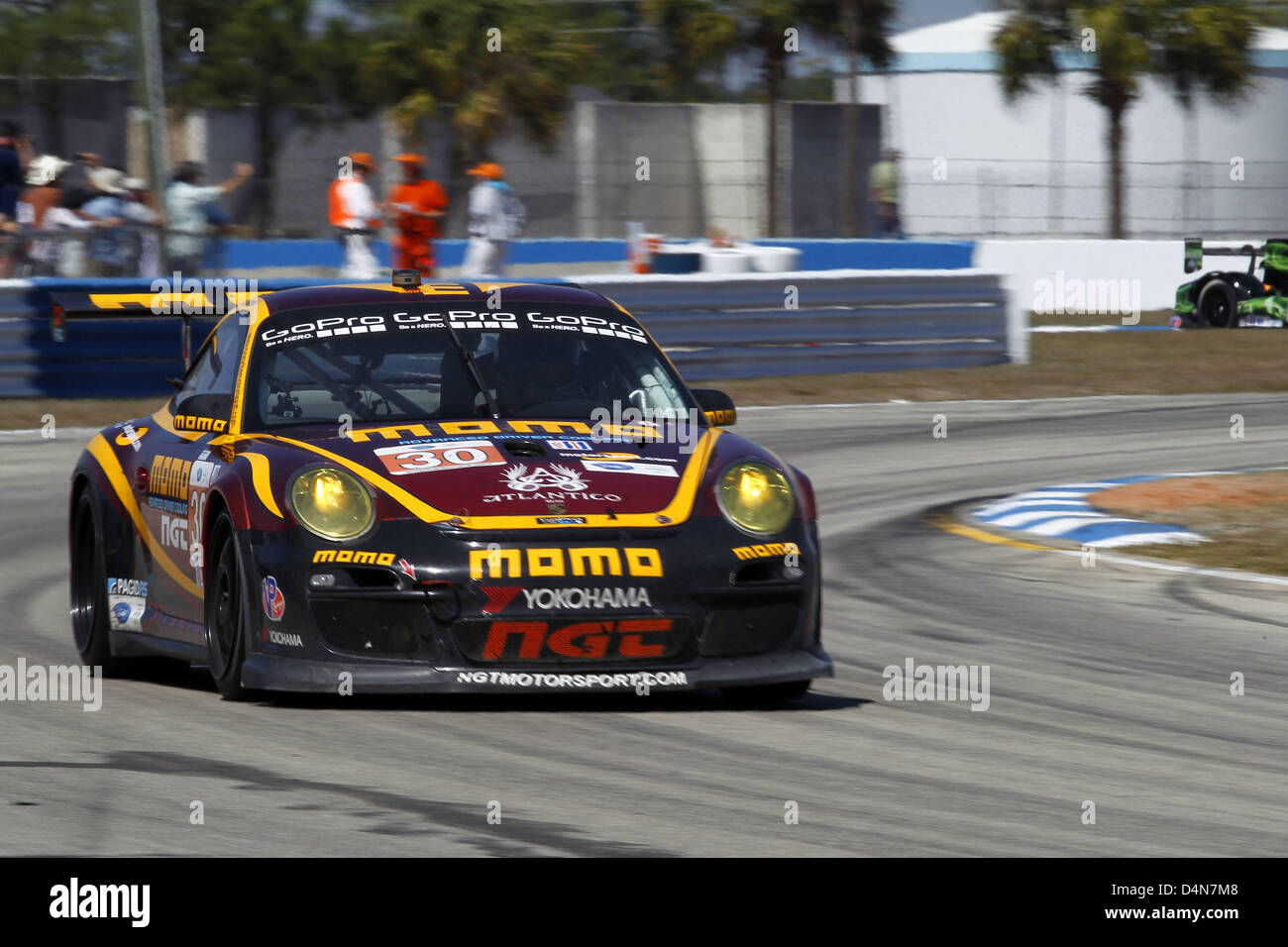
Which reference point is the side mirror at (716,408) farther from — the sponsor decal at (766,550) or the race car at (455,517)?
the sponsor decal at (766,550)

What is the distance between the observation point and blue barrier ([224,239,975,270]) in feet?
92.5

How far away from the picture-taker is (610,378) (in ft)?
Answer: 24.1

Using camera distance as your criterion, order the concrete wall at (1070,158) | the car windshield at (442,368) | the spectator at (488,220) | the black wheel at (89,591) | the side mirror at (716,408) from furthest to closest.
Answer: the concrete wall at (1070,158) → the spectator at (488,220) → the black wheel at (89,591) → the side mirror at (716,408) → the car windshield at (442,368)

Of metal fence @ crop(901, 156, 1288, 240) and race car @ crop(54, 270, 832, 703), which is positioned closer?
race car @ crop(54, 270, 832, 703)

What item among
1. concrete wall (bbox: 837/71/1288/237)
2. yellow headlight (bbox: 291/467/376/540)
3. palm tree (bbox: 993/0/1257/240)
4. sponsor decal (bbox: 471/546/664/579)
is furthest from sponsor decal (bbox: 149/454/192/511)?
palm tree (bbox: 993/0/1257/240)

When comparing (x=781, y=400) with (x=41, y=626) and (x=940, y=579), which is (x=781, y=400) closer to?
(x=940, y=579)

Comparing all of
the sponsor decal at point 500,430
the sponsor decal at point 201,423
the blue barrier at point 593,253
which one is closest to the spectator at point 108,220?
the blue barrier at point 593,253

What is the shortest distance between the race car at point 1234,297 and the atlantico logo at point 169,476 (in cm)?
1988

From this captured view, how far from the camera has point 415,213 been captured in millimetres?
17453

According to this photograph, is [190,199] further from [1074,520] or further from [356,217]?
[1074,520]

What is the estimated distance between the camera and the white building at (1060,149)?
3491 cm

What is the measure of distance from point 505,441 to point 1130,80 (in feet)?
113

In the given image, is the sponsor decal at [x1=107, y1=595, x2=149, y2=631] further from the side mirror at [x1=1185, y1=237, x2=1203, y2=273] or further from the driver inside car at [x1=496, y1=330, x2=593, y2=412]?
the side mirror at [x1=1185, y1=237, x2=1203, y2=273]
